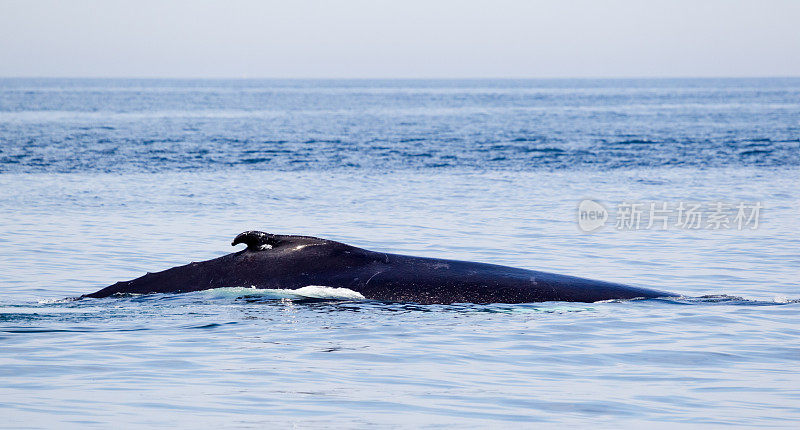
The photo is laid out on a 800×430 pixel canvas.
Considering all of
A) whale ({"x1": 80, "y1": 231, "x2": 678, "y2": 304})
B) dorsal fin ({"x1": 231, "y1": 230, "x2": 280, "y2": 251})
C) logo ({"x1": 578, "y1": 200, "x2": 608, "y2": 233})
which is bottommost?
logo ({"x1": 578, "y1": 200, "x2": 608, "y2": 233})

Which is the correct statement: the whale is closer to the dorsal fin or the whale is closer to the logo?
the dorsal fin

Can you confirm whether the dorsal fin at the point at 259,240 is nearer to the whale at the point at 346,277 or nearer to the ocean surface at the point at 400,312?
the whale at the point at 346,277

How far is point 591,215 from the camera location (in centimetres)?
2319

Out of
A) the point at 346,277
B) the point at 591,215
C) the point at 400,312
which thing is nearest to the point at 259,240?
the point at 346,277

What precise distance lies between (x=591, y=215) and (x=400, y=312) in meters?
13.1

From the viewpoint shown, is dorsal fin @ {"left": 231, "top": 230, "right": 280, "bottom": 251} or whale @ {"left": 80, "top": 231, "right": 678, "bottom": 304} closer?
dorsal fin @ {"left": 231, "top": 230, "right": 280, "bottom": 251}

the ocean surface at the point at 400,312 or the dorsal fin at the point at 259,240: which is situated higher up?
the dorsal fin at the point at 259,240

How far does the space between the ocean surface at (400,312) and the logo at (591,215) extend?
278 mm

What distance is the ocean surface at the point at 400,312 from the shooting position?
7961 millimetres

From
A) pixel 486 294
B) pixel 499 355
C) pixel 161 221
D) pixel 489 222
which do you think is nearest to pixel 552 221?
pixel 489 222

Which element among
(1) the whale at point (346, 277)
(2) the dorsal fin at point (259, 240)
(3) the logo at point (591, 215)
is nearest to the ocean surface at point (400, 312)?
(1) the whale at point (346, 277)

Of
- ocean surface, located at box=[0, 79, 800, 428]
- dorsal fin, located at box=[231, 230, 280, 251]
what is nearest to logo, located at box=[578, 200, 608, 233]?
ocean surface, located at box=[0, 79, 800, 428]

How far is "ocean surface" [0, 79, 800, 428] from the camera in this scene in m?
7.96

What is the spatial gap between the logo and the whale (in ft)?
31.6
